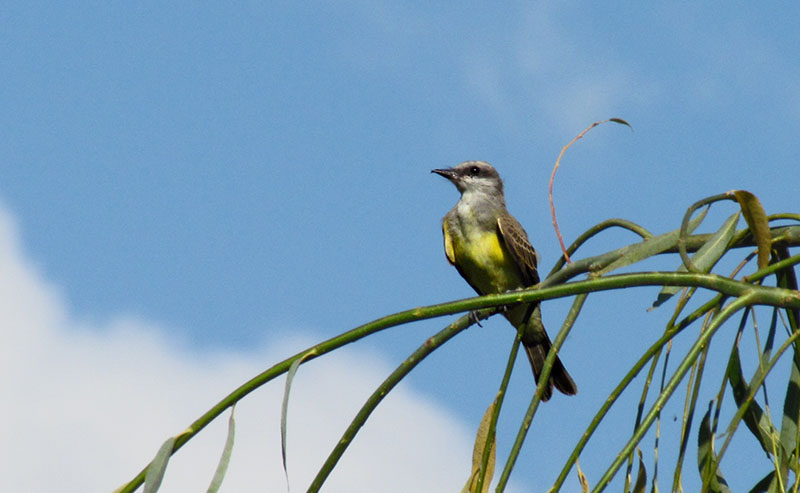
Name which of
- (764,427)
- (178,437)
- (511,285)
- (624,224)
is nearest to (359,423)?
(178,437)

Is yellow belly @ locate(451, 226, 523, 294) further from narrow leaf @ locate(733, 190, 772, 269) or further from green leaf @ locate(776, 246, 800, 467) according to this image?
narrow leaf @ locate(733, 190, 772, 269)

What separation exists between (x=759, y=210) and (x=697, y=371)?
419mm

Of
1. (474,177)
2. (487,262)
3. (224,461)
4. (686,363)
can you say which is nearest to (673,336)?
(686,363)

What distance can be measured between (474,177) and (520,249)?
3.84 ft

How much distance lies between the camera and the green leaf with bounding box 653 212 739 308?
247 centimetres

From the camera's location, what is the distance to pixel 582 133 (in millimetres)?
2797

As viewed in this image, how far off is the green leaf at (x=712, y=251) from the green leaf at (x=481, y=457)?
0.52 meters

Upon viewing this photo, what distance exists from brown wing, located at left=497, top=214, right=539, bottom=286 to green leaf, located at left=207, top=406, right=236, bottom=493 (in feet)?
16.8

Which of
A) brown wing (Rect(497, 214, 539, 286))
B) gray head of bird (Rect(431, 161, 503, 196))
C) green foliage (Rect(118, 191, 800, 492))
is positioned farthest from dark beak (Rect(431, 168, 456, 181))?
green foliage (Rect(118, 191, 800, 492))

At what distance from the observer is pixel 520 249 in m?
7.30

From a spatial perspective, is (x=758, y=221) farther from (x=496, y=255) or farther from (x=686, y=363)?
(x=496, y=255)

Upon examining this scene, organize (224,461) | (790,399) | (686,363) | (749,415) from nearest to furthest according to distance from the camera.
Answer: (686,363) < (224,461) < (790,399) < (749,415)

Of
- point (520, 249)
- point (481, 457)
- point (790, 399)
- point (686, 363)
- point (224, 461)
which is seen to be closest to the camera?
point (686, 363)

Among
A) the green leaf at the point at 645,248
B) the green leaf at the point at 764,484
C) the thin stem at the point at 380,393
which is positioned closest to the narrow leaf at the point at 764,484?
the green leaf at the point at 764,484
